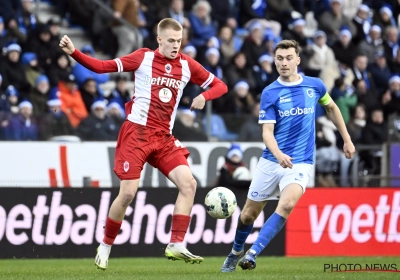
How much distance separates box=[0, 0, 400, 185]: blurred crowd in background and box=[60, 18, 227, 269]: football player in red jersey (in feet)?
18.4

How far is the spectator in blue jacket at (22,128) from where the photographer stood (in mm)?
15734

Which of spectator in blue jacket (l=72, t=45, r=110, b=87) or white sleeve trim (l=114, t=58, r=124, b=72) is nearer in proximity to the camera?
white sleeve trim (l=114, t=58, r=124, b=72)

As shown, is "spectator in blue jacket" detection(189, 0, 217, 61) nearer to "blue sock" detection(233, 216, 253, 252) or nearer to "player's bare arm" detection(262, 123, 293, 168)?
"blue sock" detection(233, 216, 253, 252)

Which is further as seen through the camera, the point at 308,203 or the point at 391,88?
the point at 391,88

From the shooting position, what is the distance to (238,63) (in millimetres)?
20859

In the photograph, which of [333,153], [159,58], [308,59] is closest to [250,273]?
[159,58]

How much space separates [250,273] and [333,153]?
7796mm

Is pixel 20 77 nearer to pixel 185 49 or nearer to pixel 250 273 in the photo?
pixel 185 49

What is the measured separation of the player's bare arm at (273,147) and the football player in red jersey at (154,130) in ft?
2.50

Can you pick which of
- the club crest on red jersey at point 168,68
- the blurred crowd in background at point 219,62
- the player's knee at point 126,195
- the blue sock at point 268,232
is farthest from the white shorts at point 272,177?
the blurred crowd in background at point 219,62

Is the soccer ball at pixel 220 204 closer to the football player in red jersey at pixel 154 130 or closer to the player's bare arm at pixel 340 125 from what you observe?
the football player in red jersey at pixel 154 130

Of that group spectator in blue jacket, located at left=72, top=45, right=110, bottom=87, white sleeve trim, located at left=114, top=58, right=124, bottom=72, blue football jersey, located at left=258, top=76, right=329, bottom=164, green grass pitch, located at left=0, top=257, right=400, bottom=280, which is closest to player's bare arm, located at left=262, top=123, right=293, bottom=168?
blue football jersey, located at left=258, top=76, right=329, bottom=164

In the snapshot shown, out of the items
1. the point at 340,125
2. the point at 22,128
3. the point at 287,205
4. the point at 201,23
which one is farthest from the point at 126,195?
the point at 201,23

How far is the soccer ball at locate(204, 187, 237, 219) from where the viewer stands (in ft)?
35.0
